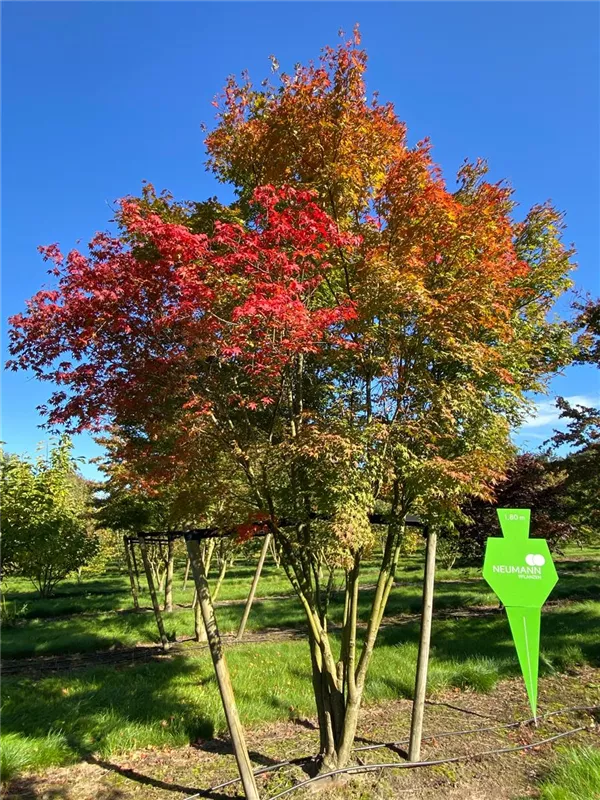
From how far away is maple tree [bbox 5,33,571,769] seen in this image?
3650 mm

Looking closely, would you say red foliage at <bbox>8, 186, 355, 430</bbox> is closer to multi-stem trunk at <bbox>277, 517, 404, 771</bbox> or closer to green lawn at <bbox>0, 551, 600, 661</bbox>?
multi-stem trunk at <bbox>277, 517, 404, 771</bbox>

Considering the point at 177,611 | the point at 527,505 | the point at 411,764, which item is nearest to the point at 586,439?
the point at 527,505

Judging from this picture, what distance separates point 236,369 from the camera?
167 inches

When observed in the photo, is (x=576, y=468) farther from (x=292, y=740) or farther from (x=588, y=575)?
(x=588, y=575)

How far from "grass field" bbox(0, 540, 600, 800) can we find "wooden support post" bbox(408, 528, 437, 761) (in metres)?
1.32

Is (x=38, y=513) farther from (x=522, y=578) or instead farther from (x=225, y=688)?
(x=522, y=578)

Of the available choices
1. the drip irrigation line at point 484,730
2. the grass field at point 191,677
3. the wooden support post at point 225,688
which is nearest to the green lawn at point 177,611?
the grass field at point 191,677

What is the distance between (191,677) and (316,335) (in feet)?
19.9

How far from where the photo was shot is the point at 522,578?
13.5 feet

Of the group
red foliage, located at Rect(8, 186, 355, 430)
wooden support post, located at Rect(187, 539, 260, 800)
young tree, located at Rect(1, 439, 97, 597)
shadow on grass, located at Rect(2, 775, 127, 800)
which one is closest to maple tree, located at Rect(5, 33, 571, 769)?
red foliage, located at Rect(8, 186, 355, 430)

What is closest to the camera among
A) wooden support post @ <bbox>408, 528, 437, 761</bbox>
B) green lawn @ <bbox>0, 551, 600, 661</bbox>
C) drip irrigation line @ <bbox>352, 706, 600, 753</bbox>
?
wooden support post @ <bbox>408, 528, 437, 761</bbox>

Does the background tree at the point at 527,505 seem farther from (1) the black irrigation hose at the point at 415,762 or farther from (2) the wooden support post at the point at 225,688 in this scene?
(2) the wooden support post at the point at 225,688

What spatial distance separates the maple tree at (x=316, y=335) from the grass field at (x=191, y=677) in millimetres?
2177

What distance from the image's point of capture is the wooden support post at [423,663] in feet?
14.7
